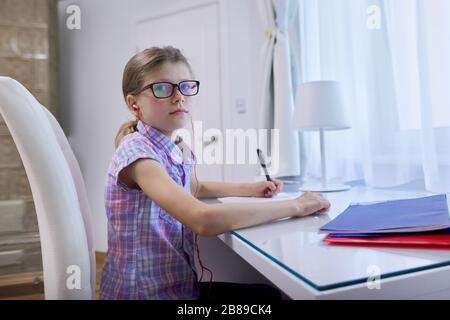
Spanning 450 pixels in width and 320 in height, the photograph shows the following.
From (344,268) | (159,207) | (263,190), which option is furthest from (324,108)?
(344,268)

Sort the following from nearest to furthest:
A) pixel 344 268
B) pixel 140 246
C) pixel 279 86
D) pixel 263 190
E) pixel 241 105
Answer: pixel 344 268 < pixel 140 246 < pixel 263 190 < pixel 279 86 < pixel 241 105

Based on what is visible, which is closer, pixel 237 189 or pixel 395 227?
pixel 395 227

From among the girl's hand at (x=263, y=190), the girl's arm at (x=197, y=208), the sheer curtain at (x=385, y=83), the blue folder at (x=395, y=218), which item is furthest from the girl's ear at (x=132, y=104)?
the sheer curtain at (x=385, y=83)

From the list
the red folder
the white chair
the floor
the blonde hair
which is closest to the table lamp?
the blonde hair

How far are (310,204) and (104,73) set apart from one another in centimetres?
214

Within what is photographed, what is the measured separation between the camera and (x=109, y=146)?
248 cm

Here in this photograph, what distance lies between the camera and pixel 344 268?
14.7 inches

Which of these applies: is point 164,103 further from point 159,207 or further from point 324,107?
point 324,107

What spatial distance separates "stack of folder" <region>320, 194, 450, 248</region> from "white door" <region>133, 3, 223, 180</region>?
1.67 meters

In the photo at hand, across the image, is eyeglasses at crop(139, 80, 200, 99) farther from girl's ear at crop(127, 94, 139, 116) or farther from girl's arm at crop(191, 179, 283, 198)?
girl's arm at crop(191, 179, 283, 198)

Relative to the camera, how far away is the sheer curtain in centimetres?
111

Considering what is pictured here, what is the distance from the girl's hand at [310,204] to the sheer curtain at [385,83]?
1.94ft

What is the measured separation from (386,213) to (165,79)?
1.69ft
